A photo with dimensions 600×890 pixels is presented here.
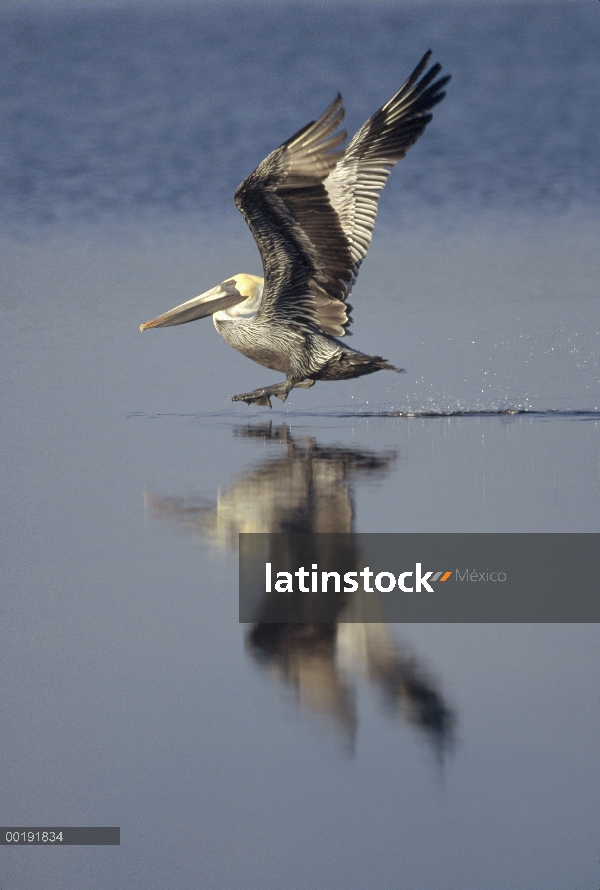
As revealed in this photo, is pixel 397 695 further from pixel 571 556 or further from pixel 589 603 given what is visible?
pixel 571 556

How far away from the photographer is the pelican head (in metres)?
8.95

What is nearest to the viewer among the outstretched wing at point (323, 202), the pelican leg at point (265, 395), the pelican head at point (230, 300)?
the outstretched wing at point (323, 202)

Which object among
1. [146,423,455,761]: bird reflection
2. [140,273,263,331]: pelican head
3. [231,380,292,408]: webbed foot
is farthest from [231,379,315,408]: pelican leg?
[146,423,455,761]: bird reflection

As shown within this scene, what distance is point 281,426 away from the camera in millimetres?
7879

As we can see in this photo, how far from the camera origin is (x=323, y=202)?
23.6 feet

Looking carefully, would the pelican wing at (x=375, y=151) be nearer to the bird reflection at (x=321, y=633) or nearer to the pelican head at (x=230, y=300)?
the pelican head at (x=230, y=300)

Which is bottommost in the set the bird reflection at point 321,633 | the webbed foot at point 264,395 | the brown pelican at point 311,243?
the bird reflection at point 321,633

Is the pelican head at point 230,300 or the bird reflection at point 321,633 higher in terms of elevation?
the pelican head at point 230,300

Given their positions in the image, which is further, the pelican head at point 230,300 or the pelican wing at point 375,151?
the pelican head at point 230,300

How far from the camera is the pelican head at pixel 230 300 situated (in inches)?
352

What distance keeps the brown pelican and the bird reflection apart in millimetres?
1925

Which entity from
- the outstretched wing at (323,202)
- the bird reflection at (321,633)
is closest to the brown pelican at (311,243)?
the outstretched wing at (323,202)

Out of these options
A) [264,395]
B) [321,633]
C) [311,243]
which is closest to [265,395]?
[264,395]

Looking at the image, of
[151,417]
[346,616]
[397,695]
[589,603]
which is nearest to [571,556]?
[589,603]
